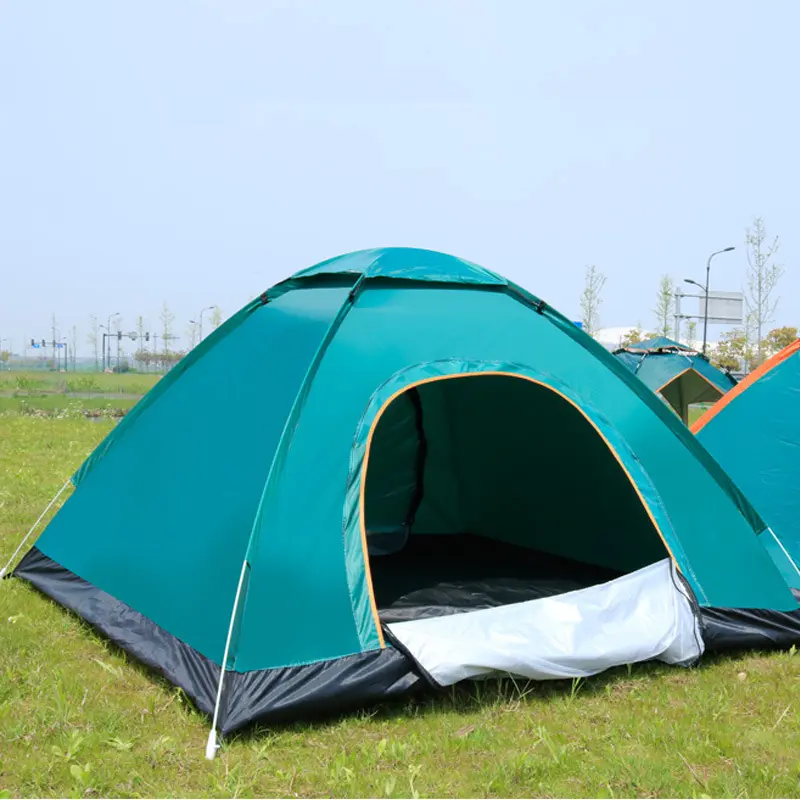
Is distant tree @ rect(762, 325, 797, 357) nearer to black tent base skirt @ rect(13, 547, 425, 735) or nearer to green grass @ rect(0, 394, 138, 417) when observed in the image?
green grass @ rect(0, 394, 138, 417)

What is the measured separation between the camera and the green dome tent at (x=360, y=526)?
131 inches

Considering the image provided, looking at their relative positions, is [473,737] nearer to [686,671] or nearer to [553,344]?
[686,671]

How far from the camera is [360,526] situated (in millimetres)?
3516

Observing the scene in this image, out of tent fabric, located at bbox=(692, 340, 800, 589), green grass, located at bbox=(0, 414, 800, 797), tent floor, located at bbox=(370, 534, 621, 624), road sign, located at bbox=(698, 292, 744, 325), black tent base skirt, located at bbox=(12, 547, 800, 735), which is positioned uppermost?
tent fabric, located at bbox=(692, 340, 800, 589)

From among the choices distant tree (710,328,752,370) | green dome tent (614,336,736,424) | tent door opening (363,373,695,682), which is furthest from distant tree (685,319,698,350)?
tent door opening (363,373,695,682)

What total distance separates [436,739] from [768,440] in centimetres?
277

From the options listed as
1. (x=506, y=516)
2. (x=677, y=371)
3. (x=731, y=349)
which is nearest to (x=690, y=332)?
(x=731, y=349)

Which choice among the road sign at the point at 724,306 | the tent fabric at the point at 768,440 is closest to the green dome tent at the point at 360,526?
the tent fabric at the point at 768,440

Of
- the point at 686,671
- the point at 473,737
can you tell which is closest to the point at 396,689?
the point at 473,737

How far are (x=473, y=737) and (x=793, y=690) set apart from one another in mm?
1361

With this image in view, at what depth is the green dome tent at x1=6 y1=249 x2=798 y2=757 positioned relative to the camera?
334 centimetres

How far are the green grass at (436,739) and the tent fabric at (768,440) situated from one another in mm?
1006

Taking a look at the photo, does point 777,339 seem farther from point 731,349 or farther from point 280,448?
point 280,448

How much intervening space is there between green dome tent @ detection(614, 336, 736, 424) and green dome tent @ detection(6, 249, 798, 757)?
388 inches
